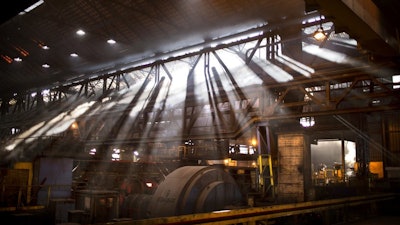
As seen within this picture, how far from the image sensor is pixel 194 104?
1246 cm

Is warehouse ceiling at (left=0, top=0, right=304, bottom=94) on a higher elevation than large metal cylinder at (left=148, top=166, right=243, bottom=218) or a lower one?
higher

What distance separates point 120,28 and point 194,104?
5.66 metres

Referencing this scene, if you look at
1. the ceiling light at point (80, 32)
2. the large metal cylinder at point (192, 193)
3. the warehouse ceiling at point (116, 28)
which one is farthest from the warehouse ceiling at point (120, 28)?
the large metal cylinder at point (192, 193)

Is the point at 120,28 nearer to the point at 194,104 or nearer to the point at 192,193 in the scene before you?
the point at 194,104

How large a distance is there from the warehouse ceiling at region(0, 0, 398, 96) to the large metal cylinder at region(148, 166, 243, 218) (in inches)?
202

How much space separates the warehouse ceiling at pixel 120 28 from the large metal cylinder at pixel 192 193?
512cm

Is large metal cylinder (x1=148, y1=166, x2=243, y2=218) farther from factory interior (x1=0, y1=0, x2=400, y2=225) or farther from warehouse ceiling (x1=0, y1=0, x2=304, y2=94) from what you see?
warehouse ceiling (x1=0, y1=0, x2=304, y2=94)

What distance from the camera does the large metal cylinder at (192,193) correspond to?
850 centimetres

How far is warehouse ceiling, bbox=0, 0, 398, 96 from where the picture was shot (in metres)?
12.4

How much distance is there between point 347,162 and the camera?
42906 mm

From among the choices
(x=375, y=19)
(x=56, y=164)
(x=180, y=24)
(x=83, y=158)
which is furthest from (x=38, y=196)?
(x=375, y=19)

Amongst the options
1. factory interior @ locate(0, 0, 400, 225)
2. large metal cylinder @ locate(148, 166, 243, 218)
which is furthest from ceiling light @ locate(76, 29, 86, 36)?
large metal cylinder @ locate(148, 166, 243, 218)

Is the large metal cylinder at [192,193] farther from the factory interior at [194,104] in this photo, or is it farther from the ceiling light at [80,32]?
the ceiling light at [80,32]

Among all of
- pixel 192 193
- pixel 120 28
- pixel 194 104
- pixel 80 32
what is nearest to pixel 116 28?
pixel 120 28
